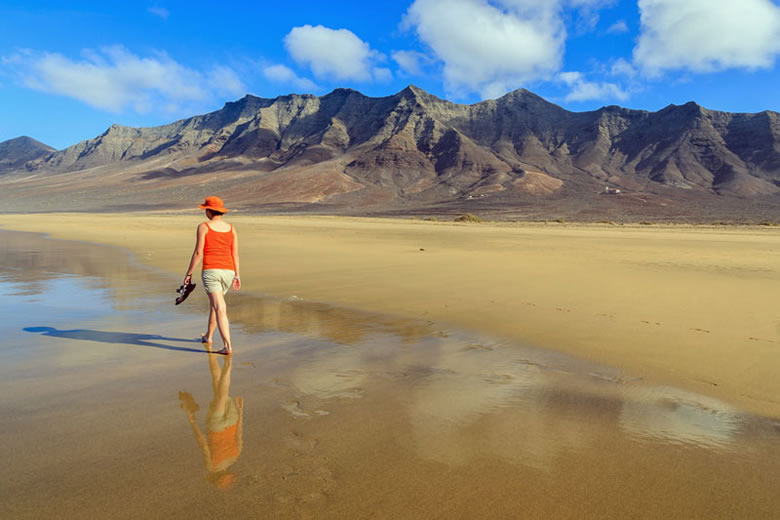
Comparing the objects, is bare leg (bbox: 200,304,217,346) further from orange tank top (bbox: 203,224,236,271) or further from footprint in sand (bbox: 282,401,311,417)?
footprint in sand (bbox: 282,401,311,417)

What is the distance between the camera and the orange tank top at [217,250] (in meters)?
5.92

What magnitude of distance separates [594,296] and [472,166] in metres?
141

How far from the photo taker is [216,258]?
234 inches

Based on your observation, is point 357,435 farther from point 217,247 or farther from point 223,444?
point 217,247

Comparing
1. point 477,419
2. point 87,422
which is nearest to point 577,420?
point 477,419

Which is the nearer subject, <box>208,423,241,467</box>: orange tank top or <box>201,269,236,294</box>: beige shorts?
<box>208,423,241,467</box>: orange tank top

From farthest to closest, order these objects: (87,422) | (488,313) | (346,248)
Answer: (346,248) < (488,313) < (87,422)

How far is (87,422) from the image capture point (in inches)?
148

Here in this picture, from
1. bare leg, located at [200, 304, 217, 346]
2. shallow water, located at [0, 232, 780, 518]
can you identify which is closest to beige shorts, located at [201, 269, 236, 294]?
bare leg, located at [200, 304, 217, 346]

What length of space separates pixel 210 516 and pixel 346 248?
17.1 metres

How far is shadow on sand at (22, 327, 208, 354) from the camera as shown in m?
6.12

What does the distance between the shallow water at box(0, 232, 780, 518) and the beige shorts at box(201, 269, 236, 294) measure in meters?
0.75


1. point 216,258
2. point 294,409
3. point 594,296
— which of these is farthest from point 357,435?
point 594,296

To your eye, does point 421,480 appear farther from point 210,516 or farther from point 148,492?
point 148,492
